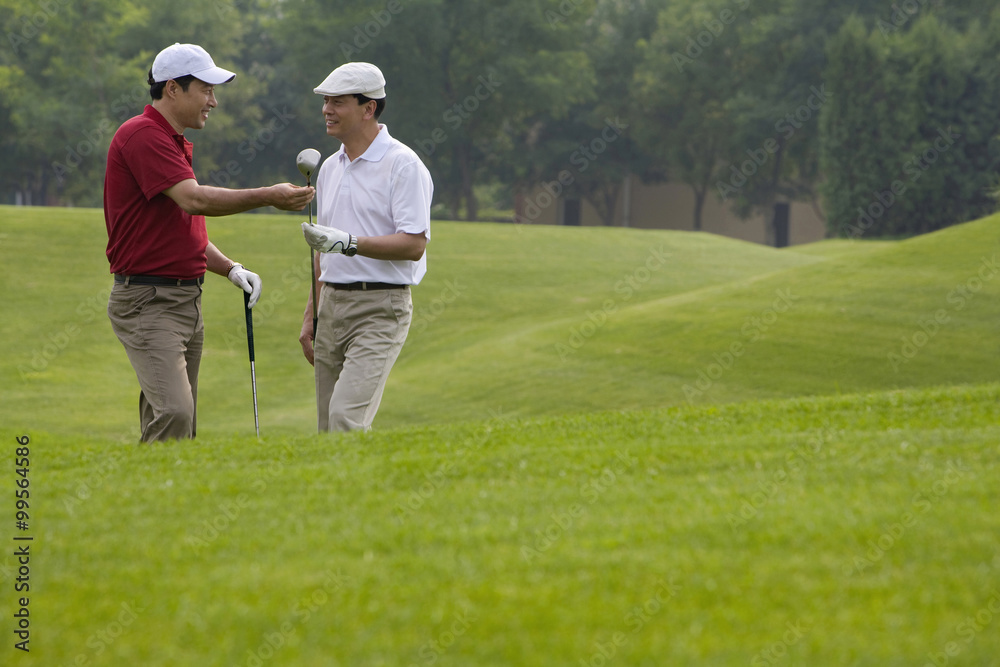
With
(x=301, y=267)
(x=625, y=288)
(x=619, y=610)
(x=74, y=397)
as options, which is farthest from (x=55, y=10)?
(x=619, y=610)

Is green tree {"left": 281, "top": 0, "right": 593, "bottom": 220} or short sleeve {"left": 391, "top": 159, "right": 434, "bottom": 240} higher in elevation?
green tree {"left": 281, "top": 0, "right": 593, "bottom": 220}

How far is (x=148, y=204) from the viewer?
6.40 metres

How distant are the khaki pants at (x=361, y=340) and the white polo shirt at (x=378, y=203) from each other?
120mm

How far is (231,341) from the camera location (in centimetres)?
2153

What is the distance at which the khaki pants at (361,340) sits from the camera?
673 cm
